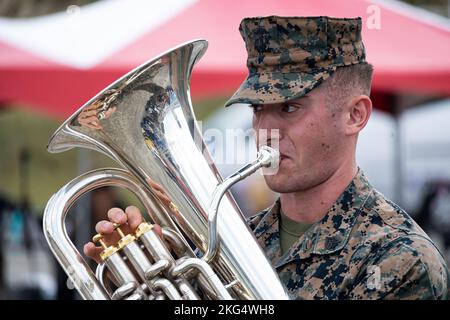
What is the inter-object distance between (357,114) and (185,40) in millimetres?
3388

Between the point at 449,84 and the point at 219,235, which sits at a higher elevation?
A: the point at 219,235

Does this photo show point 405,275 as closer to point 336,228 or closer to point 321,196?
point 336,228

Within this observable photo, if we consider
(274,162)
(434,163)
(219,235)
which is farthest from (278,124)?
(434,163)

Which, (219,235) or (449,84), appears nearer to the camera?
(219,235)

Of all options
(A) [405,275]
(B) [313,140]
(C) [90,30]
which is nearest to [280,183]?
(B) [313,140]

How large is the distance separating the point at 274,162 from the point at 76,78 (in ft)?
11.5

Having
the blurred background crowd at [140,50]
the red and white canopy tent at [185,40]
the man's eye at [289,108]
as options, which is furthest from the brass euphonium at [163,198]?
the red and white canopy tent at [185,40]

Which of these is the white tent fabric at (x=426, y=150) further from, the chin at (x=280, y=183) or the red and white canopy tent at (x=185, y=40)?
the chin at (x=280, y=183)

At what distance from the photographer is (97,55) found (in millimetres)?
5777

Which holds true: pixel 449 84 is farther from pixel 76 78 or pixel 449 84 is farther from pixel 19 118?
pixel 19 118

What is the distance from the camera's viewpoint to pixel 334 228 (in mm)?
2498

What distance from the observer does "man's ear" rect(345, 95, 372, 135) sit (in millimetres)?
2520

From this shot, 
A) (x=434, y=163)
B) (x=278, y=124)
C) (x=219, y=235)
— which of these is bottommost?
(x=434, y=163)

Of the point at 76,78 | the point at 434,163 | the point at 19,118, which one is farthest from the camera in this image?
the point at 434,163
